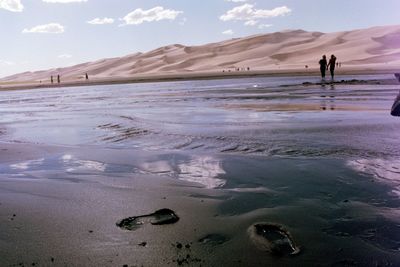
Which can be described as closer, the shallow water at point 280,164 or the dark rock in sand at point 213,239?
the dark rock in sand at point 213,239

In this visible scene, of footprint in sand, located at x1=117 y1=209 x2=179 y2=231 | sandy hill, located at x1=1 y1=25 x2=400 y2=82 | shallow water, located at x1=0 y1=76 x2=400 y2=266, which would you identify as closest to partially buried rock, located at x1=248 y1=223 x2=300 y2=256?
shallow water, located at x1=0 y1=76 x2=400 y2=266

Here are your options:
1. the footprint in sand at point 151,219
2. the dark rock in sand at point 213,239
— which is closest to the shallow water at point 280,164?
the dark rock in sand at point 213,239

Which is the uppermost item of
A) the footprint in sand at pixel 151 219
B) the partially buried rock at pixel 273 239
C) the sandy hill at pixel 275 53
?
the sandy hill at pixel 275 53

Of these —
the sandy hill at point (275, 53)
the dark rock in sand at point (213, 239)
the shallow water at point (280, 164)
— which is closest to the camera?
the dark rock in sand at point (213, 239)

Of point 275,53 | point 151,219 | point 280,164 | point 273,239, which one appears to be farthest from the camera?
point 275,53

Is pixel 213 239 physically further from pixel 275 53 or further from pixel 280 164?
pixel 275 53

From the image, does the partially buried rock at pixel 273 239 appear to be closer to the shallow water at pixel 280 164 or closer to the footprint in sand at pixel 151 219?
the shallow water at pixel 280 164

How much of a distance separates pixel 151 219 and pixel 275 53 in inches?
3128

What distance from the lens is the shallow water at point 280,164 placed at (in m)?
4.00

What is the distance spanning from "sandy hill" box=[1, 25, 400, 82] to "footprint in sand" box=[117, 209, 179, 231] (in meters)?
53.3

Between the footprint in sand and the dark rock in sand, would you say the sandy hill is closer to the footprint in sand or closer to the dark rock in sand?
the footprint in sand

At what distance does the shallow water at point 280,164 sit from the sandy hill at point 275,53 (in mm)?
46771

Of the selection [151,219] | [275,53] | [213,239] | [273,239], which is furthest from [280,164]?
[275,53]

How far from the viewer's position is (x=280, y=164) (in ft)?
21.5
